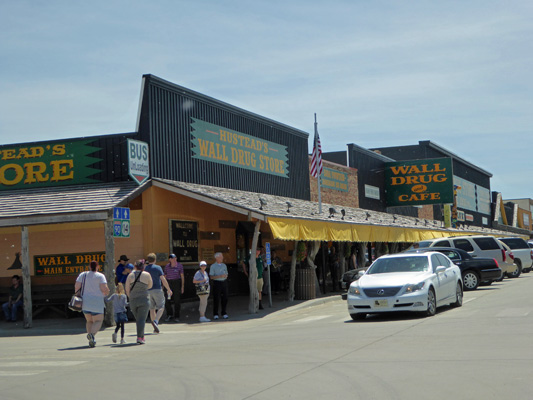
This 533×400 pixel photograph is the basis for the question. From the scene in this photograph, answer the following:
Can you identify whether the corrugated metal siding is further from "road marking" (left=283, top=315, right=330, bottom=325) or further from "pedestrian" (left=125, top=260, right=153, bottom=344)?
"pedestrian" (left=125, top=260, right=153, bottom=344)

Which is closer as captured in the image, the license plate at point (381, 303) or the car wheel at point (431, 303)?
the license plate at point (381, 303)

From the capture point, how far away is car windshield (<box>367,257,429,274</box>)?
56.4ft

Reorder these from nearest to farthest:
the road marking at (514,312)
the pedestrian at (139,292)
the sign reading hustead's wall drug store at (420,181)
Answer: the pedestrian at (139,292) < the road marking at (514,312) < the sign reading hustead's wall drug store at (420,181)

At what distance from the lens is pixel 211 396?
841cm

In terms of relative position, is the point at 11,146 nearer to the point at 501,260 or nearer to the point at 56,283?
the point at 56,283

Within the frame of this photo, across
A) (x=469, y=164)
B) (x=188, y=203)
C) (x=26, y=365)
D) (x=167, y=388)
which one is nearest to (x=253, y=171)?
(x=188, y=203)

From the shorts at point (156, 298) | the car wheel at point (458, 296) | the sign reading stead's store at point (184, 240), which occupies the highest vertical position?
the sign reading stead's store at point (184, 240)

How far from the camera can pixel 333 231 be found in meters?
24.8

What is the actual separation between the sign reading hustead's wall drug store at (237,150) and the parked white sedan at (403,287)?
31.2 ft

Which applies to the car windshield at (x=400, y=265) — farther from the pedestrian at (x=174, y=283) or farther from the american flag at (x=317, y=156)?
the american flag at (x=317, y=156)

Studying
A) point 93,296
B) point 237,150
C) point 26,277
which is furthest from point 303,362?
point 237,150

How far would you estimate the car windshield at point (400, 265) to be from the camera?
677 inches

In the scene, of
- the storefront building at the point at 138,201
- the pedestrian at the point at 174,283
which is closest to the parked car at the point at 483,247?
the storefront building at the point at 138,201

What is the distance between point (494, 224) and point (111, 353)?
67479mm
